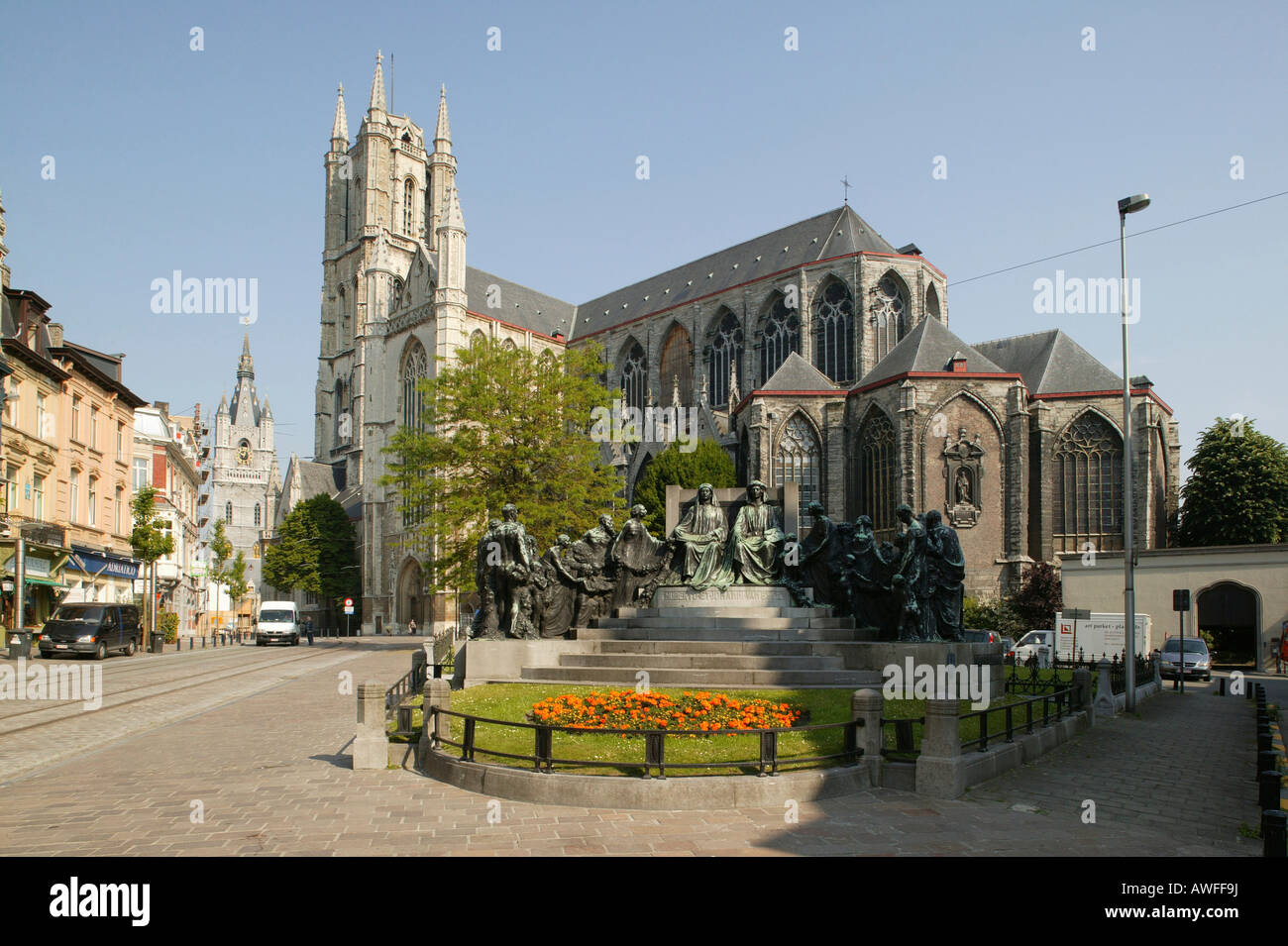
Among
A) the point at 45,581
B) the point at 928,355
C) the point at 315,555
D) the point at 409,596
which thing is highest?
the point at 928,355

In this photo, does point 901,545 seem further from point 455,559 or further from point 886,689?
point 455,559

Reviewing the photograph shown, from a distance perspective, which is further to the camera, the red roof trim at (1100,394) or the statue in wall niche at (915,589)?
the red roof trim at (1100,394)

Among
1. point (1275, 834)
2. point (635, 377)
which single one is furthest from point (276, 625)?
point (1275, 834)

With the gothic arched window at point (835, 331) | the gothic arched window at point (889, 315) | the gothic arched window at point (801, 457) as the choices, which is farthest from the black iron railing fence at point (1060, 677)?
the gothic arched window at point (835, 331)

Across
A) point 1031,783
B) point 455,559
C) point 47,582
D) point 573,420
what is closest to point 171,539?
point 47,582

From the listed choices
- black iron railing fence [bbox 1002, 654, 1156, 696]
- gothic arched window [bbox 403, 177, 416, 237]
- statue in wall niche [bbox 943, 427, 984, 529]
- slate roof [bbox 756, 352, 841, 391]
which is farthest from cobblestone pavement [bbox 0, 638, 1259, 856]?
gothic arched window [bbox 403, 177, 416, 237]

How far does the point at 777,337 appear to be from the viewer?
60.5 meters

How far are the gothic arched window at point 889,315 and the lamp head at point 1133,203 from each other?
37.2 metres

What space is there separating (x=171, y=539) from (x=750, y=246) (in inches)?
1714

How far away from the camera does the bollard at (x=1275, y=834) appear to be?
5.68 m

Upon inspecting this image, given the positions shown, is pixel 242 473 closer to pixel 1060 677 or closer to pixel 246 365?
pixel 246 365

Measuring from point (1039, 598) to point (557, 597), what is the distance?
33.9 metres

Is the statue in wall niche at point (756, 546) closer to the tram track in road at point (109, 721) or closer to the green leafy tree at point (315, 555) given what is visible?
the tram track in road at point (109, 721)

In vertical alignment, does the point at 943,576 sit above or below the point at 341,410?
below
